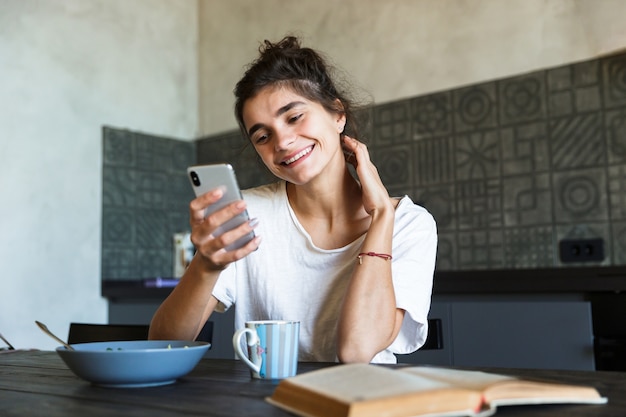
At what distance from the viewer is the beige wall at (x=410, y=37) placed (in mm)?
2406

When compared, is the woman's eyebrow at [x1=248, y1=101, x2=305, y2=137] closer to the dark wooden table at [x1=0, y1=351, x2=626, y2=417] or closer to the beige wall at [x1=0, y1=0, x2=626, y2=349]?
the dark wooden table at [x1=0, y1=351, x2=626, y2=417]

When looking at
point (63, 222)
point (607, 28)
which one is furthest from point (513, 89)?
point (63, 222)

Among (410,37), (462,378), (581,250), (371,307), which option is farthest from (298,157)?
(410,37)

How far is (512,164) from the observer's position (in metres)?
2.51

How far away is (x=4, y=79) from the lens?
9.34 feet

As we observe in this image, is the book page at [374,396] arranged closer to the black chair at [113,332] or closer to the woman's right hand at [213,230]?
the woman's right hand at [213,230]

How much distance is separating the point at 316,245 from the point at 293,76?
36 cm

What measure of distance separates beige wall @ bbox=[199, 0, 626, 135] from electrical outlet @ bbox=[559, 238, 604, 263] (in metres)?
0.63

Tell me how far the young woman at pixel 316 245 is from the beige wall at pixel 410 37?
118cm

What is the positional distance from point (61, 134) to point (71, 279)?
63 centimetres

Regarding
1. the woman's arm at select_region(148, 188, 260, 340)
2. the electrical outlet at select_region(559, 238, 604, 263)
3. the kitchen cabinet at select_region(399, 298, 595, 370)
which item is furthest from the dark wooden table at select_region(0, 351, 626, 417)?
the electrical outlet at select_region(559, 238, 604, 263)

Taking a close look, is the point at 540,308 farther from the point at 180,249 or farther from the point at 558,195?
the point at 180,249

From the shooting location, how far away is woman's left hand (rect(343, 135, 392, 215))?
1.37m

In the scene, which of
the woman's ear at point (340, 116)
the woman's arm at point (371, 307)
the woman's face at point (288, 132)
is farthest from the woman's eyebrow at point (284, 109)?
the woman's arm at point (371, 307)
